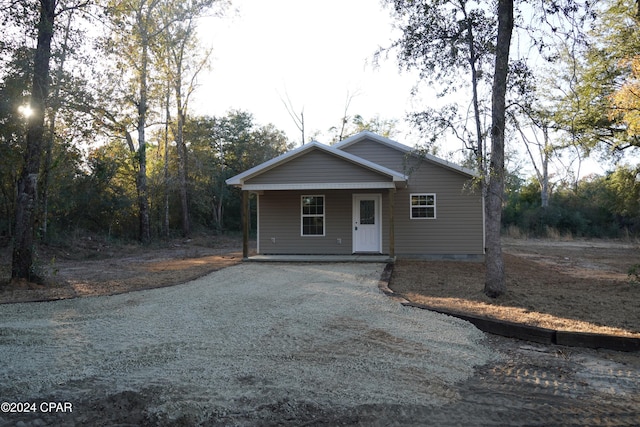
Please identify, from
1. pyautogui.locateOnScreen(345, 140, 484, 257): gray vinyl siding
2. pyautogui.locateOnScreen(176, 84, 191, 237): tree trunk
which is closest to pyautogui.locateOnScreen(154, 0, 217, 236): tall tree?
A: pyautogui.locateOnScreen(176, 84, 191, 237): tree trunk

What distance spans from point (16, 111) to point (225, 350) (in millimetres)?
8429

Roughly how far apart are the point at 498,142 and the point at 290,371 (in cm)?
582

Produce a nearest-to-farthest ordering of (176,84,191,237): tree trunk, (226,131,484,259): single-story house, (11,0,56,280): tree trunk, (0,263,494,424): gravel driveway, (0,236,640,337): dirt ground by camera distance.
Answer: (0,263,494,424): gravel driveway, (0,236,640,337): dirt ground, (11,0,56,280): tree trunk, (226,131,484,259): single-story house, (176,84,191,237): tree trunk

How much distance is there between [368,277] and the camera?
992cm

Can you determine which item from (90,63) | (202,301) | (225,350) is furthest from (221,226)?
(225,350)

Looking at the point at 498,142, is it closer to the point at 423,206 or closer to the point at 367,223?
the point at 423,206

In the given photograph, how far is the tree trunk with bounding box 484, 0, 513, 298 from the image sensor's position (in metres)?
7.76

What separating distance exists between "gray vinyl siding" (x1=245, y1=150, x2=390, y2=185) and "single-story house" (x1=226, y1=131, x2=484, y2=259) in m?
0.03

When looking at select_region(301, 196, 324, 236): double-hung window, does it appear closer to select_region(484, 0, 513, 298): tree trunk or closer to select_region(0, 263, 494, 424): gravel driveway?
select_region(0, 263, 494, 424): gravel driveway

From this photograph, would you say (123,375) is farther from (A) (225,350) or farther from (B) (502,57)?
(B) (502,57)

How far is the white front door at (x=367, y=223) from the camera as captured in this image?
14805 mm

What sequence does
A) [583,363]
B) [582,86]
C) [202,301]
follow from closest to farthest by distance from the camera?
[583,363], [202,301], [582,86]

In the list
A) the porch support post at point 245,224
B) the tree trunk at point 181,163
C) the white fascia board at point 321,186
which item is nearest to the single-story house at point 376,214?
the porch support post at point 245,224

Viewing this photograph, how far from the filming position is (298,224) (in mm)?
15031
